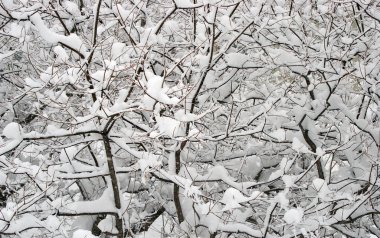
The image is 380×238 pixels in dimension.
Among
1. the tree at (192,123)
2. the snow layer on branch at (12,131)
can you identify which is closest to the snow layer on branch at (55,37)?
the tree at (192,123)

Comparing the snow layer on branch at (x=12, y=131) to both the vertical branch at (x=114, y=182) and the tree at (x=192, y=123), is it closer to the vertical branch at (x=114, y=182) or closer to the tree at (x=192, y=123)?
the tree at (x=192, y=123)

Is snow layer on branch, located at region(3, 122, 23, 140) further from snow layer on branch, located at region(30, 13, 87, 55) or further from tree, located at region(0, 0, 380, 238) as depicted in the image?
snow layer on branch, located at region(30, 13, 87, 55)

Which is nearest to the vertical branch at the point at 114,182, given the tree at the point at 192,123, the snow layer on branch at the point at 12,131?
the tree at the point at 192,123

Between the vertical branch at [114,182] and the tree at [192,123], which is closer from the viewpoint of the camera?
the tree at [192,123]

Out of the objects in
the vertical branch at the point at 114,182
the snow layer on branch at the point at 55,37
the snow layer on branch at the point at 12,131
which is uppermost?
the snow layer on branch at the point at 55,37

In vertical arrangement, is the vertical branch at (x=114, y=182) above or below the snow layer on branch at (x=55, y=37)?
below

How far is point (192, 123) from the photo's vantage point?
341cm

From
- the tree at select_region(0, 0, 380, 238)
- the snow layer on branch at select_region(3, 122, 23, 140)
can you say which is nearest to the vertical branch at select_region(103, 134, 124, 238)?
the tree at select_region(0, 0, 380, 238)

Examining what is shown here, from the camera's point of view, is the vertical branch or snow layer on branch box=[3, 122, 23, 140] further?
the vertical branch

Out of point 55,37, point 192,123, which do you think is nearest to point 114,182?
point 192,123

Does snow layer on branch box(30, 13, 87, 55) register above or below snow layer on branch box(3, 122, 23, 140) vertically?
above

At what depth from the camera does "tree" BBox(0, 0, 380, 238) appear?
10.3 ft

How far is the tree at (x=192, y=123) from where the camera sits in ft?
10.3

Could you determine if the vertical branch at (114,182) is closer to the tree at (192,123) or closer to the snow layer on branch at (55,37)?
the tree at (192,123)
